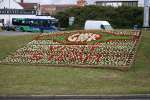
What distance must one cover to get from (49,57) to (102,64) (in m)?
3.61

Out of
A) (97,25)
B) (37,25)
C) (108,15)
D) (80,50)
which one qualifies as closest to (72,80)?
(80,50)

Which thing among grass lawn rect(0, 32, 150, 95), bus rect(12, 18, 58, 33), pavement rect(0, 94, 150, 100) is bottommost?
bus rect(12, 18, 58, 33)

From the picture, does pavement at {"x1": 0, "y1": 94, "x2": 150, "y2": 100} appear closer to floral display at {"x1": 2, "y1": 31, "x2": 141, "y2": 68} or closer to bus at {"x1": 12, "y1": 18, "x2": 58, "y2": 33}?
floral display at {"x1": 2, "y1": 31, "x2": 141, "y2": 68}

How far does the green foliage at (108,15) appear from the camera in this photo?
275 ft

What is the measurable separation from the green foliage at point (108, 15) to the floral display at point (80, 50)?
4917 centimetres

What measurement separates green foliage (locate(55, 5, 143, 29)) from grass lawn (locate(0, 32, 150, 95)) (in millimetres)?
57086

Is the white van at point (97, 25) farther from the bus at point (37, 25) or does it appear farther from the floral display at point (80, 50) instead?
the floral display at point (80, 50)

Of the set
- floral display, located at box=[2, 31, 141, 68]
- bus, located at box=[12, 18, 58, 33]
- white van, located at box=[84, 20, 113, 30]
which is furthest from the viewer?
bus, located at box=[12, 18, 58, 33]

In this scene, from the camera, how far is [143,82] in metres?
19.5

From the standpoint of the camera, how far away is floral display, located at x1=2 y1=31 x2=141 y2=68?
25578 mm

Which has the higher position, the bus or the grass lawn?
the grass lawn

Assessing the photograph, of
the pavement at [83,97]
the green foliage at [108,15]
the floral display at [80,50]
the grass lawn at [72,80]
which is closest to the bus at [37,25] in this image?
the green foliage at [108,15]

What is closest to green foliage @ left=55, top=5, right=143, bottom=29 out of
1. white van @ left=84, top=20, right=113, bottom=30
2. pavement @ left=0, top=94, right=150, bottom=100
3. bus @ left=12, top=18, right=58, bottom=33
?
bus @ left=12, top=18, right=58, bottom=33

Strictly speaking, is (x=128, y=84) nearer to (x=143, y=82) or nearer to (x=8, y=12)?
(x=143, y=82)
